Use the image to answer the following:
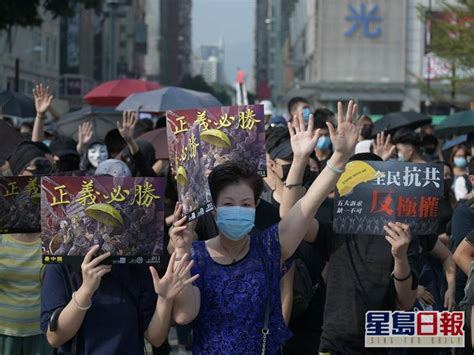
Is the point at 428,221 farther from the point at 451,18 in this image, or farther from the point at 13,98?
the point at 451,18

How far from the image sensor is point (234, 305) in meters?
4.61

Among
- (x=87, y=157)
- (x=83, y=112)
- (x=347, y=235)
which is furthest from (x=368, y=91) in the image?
(x=347, y=235)

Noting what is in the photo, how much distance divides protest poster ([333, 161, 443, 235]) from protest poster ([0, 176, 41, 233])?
1.58 meters

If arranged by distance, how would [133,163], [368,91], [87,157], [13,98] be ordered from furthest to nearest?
[368,91], [13,98], [87,157], [133,163]

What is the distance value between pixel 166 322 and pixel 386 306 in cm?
169

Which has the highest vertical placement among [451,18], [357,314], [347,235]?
[451,18]

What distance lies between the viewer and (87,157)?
11.4 metres

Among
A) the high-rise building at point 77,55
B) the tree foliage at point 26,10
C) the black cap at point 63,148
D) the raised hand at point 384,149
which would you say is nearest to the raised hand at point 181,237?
the raised hand at point 384,149

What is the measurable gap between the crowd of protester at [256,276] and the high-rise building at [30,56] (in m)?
36.6

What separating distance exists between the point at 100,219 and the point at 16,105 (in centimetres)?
Result: 1077

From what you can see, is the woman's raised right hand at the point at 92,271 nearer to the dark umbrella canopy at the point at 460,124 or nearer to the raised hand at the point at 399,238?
the raised hand at the point at 399,238

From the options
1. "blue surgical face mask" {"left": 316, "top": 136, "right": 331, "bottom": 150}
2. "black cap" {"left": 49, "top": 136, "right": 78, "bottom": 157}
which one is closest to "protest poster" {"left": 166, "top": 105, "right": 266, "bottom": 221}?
"blue surgical face mask" {"left": 316, "top": 136, "right": 331, "bottom": 150}

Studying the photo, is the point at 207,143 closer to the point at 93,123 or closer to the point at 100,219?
the point at 100,219

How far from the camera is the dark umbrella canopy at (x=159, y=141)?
11063mm
